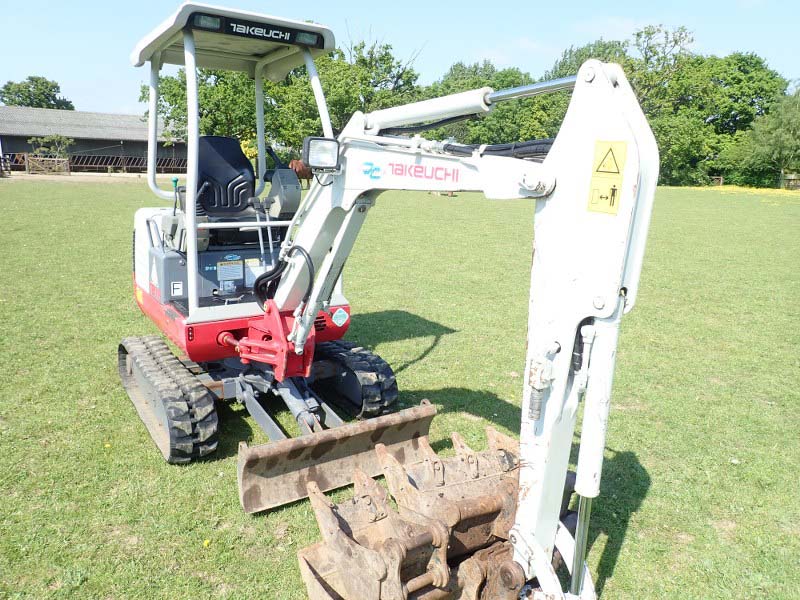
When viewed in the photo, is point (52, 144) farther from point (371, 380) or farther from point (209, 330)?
point (371, 380)

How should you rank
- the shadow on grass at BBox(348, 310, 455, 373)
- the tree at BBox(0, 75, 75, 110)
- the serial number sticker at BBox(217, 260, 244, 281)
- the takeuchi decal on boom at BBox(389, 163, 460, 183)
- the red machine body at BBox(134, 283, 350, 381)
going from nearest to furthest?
1. the takeuchi decal on boom at BBox(389, 163, 460, 183)
2. the red machine body at BBox(134, 283, 350, 381)
3. the serial number sticker at BBox(217, 260, 244, 281)
4. the shadow on grass at BBox(348, 310, 455, 373)
5. the tree at BBox(0, 75, 75, 110)

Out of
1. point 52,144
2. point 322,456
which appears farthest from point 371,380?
point 52,144

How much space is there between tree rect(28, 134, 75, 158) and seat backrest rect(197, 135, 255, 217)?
53201 mm

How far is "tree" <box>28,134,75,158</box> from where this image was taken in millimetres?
51594

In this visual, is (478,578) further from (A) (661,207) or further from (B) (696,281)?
(A) (661,207)

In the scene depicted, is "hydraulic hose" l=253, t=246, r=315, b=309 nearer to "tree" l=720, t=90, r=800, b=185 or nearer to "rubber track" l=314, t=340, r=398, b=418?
"rubber track" l=314, t=340, r=398, b=418

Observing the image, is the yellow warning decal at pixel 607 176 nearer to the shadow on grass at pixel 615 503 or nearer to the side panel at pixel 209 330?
the shadow on grass at pixel 615 503

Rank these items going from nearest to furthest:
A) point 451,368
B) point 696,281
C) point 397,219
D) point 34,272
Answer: point 451,368 → point 34,272 → point 696,281 → point 397,219

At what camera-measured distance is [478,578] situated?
133 inches

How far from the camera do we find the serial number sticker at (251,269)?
5.99m

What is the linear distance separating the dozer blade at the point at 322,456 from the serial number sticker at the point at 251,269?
1.91 meters

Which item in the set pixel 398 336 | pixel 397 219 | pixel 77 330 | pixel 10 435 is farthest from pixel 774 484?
pixel 397 219

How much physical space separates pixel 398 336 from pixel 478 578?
5.40 meters

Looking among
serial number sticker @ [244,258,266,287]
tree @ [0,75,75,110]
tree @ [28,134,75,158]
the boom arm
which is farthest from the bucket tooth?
tree @ [0,75,75,110]
